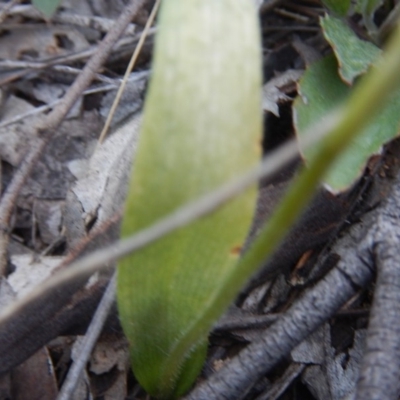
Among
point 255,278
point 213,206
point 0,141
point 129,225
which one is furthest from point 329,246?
point 0,141

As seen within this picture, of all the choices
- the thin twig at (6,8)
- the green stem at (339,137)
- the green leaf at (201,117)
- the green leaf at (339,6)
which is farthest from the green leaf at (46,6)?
the green stem at (339,137)

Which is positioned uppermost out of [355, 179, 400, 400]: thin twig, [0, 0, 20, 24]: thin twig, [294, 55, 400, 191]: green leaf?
[294, 55, 400, 191]: green leaf

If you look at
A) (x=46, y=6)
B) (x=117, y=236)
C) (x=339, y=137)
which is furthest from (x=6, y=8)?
(x=339, y=137)

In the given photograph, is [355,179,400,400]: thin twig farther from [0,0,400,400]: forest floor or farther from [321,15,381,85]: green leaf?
[321,15,381,85]: green leaf

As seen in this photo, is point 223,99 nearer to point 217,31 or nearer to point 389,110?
point 217,31

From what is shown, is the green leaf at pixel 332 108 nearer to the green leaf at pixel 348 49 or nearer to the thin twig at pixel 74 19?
the green leaf at pixel 348 49

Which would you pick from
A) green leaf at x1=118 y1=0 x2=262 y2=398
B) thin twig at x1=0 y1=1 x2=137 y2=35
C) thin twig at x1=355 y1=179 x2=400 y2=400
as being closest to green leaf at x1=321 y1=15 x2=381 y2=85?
thin twig at x1=355 y1=179 x2=400 y2=400
